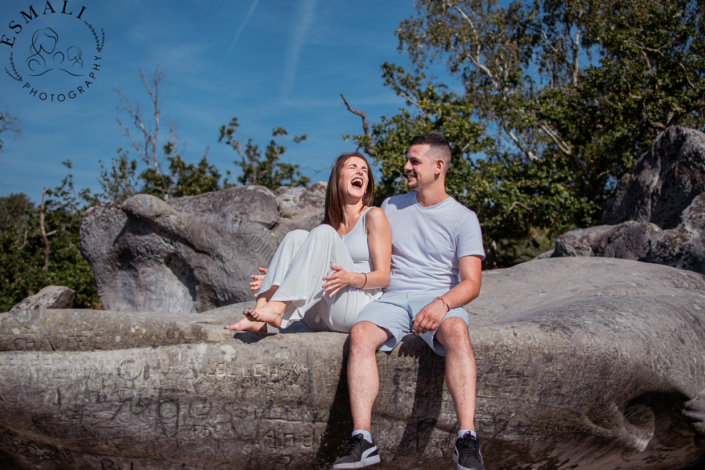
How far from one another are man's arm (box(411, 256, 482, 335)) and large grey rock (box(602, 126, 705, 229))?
417cm

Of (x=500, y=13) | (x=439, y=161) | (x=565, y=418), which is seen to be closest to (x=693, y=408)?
(x=565, y=418)

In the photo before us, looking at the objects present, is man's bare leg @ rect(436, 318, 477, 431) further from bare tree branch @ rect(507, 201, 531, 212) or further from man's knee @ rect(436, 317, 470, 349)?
bare tree branch @ rect(507, 201, 531, 212)

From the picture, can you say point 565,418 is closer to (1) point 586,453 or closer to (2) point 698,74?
(1) point 586,453

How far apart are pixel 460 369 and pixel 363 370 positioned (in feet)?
1.28

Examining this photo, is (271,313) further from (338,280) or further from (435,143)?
(435,143)

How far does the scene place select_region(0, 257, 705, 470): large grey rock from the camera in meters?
2.25

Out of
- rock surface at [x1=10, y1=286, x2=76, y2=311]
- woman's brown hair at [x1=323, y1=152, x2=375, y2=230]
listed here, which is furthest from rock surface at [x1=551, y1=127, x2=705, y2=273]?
rock surface at [x1=10, y1=286, x2=76, y2=311]

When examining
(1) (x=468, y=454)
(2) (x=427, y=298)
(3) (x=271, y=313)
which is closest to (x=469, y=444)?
(1) (x=468, y=454)

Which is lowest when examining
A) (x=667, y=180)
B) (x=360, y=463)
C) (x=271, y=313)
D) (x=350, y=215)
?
(x=360, y=463)

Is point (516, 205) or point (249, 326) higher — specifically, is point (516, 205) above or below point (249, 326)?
above

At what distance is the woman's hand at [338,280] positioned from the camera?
2395 millimetres

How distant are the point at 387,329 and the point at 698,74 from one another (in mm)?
10086

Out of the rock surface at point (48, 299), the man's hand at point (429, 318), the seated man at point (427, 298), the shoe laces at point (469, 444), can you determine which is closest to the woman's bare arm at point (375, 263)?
the seated man at point (427, 298)

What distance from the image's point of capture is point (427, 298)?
101 inches
